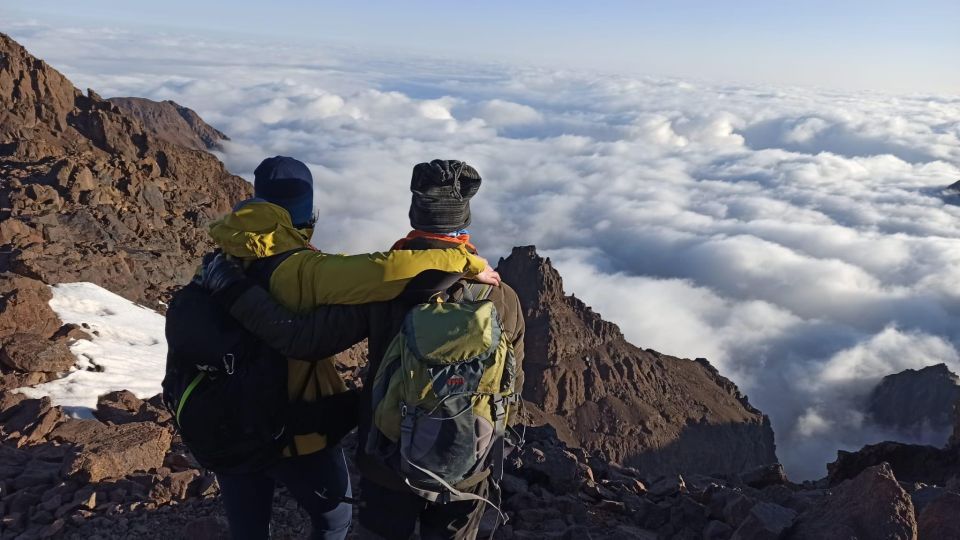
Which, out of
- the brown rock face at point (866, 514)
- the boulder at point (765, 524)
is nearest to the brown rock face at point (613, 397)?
the boulder at point (765, 524)

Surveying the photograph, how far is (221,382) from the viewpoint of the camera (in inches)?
126

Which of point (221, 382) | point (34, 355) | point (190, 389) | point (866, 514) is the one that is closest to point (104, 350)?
point (34, 355)

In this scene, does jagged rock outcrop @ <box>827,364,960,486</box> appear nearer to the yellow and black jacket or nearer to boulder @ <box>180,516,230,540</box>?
the yellow and black jacket

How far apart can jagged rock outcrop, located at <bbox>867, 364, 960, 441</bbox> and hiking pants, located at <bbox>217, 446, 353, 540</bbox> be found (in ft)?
272

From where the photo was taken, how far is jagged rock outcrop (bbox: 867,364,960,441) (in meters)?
77.9

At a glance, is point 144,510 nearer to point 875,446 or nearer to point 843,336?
point 875,446

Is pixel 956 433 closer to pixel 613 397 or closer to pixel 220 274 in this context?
pixel 220 274

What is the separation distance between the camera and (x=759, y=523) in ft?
16.1

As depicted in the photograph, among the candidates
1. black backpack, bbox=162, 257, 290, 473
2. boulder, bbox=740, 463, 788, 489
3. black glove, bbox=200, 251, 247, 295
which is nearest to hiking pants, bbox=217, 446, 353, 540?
black backpack, bbox=162, 257, 290, 473

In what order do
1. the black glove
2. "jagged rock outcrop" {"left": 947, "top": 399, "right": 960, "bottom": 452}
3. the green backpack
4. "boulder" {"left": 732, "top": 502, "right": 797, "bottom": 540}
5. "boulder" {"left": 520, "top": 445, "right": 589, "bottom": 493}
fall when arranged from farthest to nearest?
1. "jagged rock outcrop" {"left": 947, "top": 399, "right": 960, "bottom": 452}
2. "boulder" {"left": 520, "top": 445, "right": 589, "bottom": 493}
3. "boulder" {"left": 732, "top": 502, "right": 797, "bottom": 540}
4. the black glove
5. the green backpack

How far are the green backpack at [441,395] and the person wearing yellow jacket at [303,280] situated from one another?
213mm

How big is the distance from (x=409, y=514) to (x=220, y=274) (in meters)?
1.46

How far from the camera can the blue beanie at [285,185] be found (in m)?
3.44

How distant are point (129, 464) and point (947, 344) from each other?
17420cm
